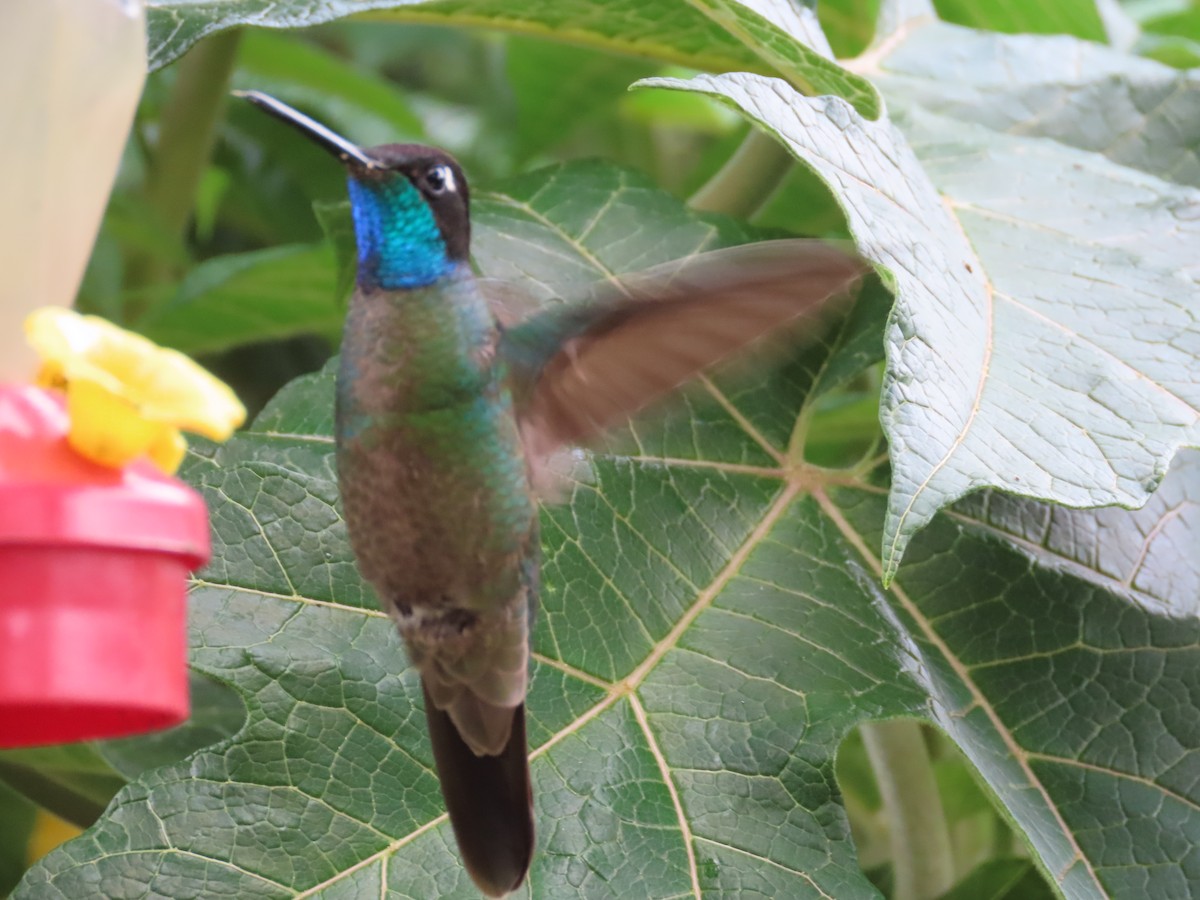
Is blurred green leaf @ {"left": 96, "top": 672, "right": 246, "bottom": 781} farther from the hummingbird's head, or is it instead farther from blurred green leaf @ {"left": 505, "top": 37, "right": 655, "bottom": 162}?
blurred green leaf @ {"left": 505, "top": 37, "right": 655, "bottom": 162}

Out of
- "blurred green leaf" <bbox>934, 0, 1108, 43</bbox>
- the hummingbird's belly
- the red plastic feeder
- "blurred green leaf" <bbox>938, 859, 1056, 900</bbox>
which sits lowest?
"blurred green leaf" <bbox>938, 859, 1056, 900</bbox>

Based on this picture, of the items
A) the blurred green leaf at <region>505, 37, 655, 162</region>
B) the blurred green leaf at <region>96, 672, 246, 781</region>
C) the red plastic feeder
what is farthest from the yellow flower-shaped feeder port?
the blurred green leaf at <region>505, 37, 655, 162</region>

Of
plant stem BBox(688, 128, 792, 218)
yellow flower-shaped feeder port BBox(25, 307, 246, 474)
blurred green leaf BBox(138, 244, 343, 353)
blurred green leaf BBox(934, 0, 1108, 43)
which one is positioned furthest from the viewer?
blurred green leaf BBox(934, 0, 1108, 43)

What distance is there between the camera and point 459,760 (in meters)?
0.88

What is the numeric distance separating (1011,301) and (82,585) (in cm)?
61

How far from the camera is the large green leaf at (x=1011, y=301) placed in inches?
30.1

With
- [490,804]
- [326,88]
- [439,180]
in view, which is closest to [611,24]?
[439,180]

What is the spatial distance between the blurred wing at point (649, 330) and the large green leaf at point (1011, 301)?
0.05 metres

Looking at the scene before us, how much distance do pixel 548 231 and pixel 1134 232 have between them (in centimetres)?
46

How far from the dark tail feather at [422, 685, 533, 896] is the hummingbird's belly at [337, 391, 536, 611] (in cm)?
9

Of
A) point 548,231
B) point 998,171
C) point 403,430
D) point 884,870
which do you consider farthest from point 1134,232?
point 884,870

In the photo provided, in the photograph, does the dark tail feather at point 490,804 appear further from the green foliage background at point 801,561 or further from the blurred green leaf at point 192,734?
the blurred green leaf at point 192,734

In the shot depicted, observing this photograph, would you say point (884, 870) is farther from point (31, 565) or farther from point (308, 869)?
point (31, 565)

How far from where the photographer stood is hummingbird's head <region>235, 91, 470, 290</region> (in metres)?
0.86
